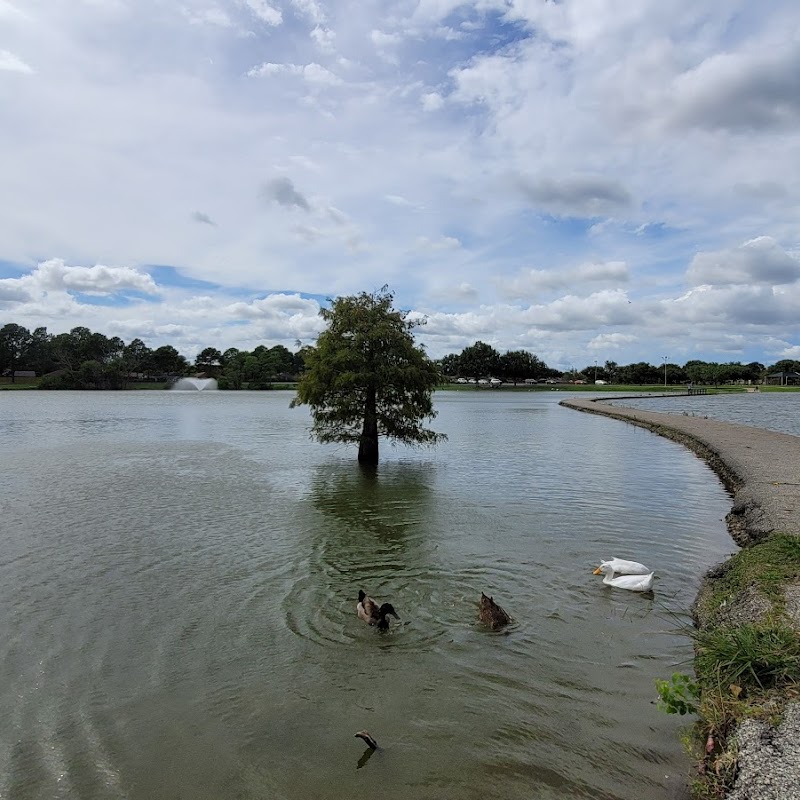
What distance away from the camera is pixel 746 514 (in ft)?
48.1

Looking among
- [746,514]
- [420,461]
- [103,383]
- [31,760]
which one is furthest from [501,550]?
[103,383]

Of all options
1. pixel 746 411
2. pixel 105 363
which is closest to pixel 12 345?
pixel 105 363

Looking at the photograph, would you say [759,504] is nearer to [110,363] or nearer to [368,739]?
[368,739]

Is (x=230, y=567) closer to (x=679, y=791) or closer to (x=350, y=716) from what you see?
(x=350, y=716)

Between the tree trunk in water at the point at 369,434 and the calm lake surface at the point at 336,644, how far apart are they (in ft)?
19.8

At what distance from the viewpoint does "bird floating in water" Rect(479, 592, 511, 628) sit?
331 inches

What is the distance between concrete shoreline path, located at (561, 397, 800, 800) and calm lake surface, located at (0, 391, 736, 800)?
0.79m

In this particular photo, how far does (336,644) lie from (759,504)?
37.8ft

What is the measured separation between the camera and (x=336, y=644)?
316 inches

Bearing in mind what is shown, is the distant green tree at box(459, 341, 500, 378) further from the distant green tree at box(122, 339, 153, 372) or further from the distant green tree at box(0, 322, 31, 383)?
the distant green tree at box(0, 322, 31, 383)

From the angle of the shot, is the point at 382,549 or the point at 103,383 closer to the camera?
the point at 382,549

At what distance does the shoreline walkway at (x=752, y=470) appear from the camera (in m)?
13.2

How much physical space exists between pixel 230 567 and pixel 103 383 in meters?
158

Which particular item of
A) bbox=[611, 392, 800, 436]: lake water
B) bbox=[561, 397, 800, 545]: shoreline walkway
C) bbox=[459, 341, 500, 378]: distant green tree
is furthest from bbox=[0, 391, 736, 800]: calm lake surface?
bbox=[459, 341, 500, 378]: distant green tree
